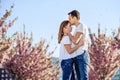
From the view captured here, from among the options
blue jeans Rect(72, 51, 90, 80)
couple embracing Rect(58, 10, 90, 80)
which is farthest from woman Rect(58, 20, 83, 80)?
blue jeans Rect(72, 51, 90, 80)

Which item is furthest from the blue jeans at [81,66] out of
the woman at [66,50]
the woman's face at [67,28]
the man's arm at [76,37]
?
the woman's face at [67,28]

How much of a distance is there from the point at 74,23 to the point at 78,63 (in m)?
0.71

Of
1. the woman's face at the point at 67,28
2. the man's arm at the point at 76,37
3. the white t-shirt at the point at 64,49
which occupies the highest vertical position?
the woman's face at the point at 67,28

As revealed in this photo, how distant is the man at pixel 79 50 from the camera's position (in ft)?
21.7

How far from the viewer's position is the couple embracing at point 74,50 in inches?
261

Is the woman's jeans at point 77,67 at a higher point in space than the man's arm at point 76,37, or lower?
lower

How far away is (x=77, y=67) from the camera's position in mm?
6695

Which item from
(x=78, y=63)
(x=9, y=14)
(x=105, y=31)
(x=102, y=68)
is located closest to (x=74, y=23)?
(x=78, y=63)

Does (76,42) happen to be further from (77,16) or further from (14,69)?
(14,69)

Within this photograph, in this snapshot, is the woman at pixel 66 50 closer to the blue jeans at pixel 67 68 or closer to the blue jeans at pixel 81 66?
the blue jeans at pixel 67 68

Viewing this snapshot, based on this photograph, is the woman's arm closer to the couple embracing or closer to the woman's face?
the couple embracing

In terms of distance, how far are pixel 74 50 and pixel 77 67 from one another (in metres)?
0.30

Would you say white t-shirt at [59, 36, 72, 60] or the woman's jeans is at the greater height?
white t-shirt at [59, 36, 72, 60]

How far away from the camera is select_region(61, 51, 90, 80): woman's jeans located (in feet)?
21.7
